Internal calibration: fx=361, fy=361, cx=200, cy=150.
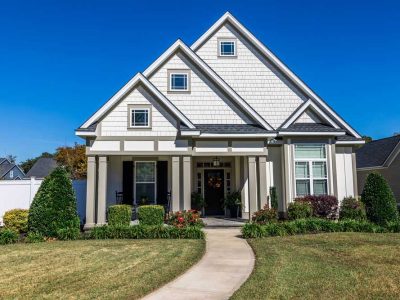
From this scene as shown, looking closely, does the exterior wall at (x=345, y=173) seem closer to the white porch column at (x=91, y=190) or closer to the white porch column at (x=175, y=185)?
the white porch column at (x=175, y=185)

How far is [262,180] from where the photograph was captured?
50.9 feet

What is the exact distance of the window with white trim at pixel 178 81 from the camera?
1673 centimetres

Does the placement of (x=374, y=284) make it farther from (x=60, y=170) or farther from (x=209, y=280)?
(x=60, y=170)

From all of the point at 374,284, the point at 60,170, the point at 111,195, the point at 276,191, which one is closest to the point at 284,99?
the point at 276,191

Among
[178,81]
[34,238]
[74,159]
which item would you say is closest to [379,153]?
[178,81]

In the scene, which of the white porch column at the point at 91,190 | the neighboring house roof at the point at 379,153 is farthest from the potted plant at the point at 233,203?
the neighboring house roof at the point at 379,153

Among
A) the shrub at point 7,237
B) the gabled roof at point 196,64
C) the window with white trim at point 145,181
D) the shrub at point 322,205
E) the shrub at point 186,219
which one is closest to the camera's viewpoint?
the shrub at point 7,237

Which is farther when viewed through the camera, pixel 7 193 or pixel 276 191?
pixel 276 191

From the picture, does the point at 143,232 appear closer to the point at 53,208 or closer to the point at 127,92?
the point at 53,208

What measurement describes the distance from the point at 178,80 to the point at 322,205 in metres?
8.47

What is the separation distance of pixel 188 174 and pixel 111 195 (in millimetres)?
4278

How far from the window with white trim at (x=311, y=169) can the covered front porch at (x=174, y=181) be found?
1423mm

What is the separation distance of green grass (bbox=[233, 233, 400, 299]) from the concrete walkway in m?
0.26

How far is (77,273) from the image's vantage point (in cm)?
739
